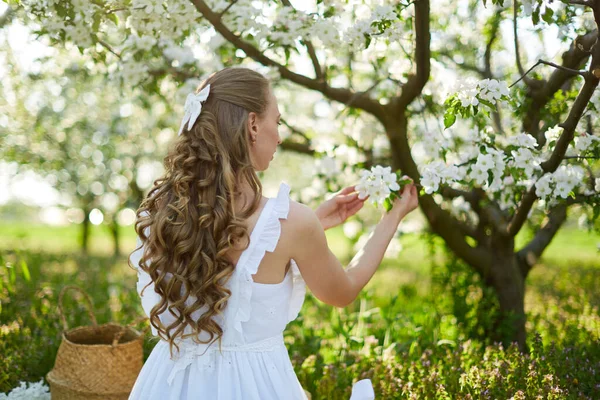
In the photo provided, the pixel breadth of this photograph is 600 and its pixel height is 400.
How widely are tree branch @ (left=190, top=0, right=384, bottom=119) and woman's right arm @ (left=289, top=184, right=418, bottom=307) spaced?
1.58 meters

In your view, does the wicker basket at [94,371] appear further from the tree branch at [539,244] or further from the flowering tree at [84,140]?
the flowering tree at [84,140]

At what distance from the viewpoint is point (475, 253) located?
13.4 feet

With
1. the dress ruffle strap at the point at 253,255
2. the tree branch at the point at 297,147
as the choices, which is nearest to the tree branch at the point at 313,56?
the tree branch at the point at 297,147

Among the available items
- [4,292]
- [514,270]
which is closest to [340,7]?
[514,270]

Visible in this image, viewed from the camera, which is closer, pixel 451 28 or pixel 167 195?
pixel 167 195

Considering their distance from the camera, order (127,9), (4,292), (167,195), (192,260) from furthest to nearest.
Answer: (4,292)
(127,9)
(167,195)
(192,260)

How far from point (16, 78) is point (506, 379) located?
7.54 metres

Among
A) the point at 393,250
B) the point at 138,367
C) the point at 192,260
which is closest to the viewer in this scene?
the point at 192,260

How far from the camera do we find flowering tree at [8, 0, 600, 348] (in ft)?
8.85

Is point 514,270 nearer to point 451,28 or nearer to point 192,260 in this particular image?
point 451,28

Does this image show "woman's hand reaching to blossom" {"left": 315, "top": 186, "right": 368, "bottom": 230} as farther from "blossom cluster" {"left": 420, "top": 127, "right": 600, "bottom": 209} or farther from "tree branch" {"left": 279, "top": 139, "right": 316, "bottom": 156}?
"tree branch" {"left": 279, "top": 139, "right": 316, "bottom": 156}

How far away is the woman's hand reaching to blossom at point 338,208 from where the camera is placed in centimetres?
264

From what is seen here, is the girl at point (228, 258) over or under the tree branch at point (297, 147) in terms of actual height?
under

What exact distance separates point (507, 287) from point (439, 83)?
157 cm
